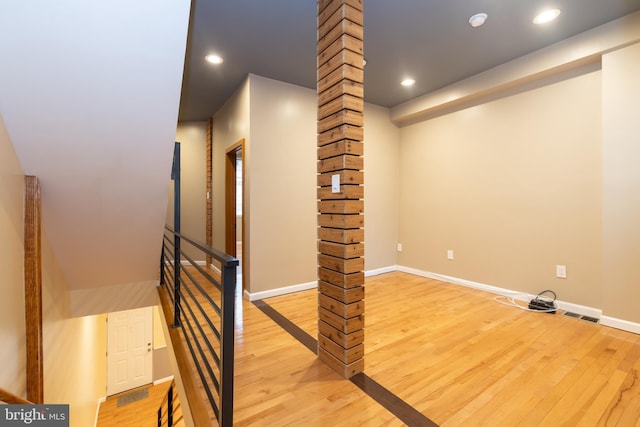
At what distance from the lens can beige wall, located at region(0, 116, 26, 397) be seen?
64.7 inches

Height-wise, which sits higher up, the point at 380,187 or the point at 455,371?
the point at 380,187

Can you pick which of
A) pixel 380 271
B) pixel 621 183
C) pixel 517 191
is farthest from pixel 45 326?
pixel 621 183

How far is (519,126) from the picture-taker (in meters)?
3.20

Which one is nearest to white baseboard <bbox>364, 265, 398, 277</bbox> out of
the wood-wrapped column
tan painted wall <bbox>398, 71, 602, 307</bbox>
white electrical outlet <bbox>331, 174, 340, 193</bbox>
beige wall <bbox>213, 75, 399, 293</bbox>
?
tan painted wall <bbox>398, 71, 602, 307</bbox>

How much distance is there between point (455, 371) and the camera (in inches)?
72.7

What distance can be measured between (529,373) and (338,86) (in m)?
2.27

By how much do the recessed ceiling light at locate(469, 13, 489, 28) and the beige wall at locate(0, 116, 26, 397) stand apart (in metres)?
3.41

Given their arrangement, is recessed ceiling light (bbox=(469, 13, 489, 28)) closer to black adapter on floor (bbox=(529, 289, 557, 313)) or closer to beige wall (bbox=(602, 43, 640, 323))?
beige wall (bbox=(602, 43, 640, 323))

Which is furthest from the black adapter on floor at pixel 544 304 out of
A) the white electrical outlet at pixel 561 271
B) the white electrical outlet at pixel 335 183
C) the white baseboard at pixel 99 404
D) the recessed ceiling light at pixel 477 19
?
the white baseboard at pixel 99 404

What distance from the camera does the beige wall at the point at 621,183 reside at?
7.79 feet

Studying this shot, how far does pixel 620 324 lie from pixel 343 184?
2.81m

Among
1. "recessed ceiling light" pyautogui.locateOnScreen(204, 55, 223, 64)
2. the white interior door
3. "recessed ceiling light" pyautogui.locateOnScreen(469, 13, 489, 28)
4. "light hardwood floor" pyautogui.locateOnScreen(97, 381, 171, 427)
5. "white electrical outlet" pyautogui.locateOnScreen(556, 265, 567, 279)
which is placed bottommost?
"light hardwood floor" pyautogui.locateOnScreen(97, 381, 171, 427)

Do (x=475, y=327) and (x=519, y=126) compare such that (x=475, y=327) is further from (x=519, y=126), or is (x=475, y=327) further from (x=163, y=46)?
(x=163, y=46)
